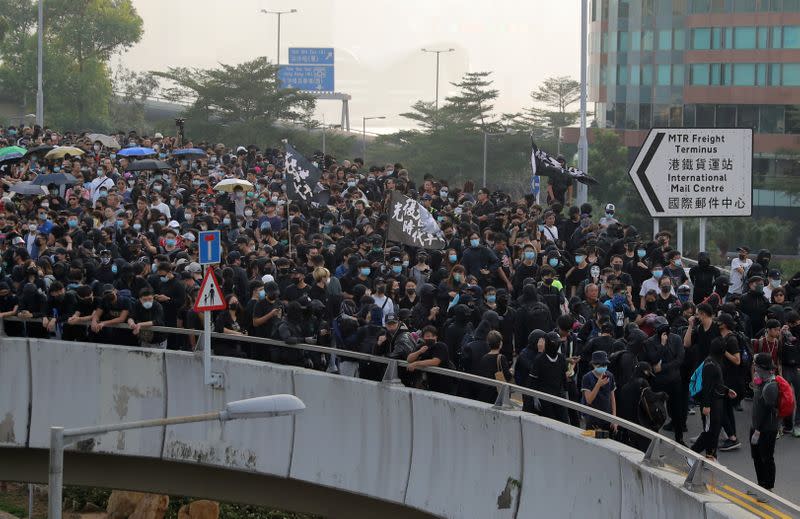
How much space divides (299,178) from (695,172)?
966 centimetres

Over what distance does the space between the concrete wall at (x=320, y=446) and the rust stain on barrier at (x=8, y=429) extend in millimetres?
26

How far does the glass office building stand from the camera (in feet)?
260

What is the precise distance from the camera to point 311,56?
103m

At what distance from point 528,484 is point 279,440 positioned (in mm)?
4394

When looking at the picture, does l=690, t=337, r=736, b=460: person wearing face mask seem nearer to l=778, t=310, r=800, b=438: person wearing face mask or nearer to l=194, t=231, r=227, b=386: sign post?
l=778, t=310, r=800, b=438: person wearing face mask

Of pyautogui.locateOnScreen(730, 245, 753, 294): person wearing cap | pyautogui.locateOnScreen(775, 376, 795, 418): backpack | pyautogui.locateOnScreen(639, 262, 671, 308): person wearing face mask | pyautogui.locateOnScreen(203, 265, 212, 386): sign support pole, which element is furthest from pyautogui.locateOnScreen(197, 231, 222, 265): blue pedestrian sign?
pyautogui.locateOnScreen(730, 245, 753, 294): person wearing cap

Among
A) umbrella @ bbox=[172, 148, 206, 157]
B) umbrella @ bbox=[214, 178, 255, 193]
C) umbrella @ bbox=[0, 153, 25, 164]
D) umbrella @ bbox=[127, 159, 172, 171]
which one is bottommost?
umbrella @ bbox=[214, 178, 255, 193]

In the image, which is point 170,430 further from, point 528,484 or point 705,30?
point 705,30

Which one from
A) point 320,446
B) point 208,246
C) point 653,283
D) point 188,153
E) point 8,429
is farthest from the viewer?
point 188,153

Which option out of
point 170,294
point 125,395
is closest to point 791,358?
point 170,294

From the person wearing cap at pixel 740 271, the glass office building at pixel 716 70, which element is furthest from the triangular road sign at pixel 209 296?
the glass office building at pixel 716 70

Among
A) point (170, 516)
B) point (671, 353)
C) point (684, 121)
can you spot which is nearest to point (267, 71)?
point (684, 121)

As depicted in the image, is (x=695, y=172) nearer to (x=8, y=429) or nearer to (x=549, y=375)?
(x=549, y=375)

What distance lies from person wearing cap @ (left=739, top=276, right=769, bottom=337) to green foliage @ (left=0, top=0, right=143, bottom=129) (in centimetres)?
7405
